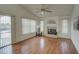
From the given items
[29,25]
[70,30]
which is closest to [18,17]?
[29,25]

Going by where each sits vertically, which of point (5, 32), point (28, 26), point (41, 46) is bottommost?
point (41, 46)

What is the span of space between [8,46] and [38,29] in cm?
119

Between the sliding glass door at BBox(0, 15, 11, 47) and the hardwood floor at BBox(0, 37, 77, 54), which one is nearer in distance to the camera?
the sliding glass door at BBox(0, 15, 11, 47)

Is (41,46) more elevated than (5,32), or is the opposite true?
(5,32)

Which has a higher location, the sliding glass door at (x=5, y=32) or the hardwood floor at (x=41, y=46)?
the sliding glass door at (x=5, y=32)

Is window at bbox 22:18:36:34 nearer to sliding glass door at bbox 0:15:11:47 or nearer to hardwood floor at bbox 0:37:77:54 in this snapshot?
hardwood floor at bbox 0:37:77:54

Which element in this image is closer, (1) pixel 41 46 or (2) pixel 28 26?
(2) pixel 28 26

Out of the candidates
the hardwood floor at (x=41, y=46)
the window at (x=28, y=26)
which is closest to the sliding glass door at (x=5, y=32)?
the hardwood floor at (x=41, y=46)

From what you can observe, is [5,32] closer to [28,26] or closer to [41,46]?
[28,26]

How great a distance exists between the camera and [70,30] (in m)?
5.39

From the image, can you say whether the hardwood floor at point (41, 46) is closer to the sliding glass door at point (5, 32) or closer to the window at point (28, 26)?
the sliding glass door at point (5, 32)

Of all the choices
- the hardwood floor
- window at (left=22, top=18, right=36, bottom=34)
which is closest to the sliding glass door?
the hardwood floor

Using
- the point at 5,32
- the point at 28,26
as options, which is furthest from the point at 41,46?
the point at 5,32
